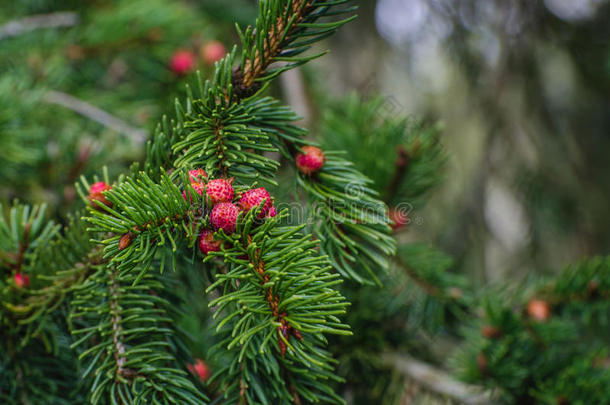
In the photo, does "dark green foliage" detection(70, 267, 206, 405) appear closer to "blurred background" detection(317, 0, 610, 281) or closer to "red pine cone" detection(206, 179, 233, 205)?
"red pine cone" detection(206, 179, 233, 205)

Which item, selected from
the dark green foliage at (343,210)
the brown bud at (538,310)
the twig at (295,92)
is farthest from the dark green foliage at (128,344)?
the twig at (295,92)

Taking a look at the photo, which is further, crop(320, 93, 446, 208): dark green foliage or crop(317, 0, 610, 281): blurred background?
crop(317, 0, 610, 281): blurred background

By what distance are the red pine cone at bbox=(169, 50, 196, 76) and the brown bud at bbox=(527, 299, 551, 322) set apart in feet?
2.81

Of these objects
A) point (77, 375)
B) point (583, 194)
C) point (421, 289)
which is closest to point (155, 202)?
A: point (77, 375)

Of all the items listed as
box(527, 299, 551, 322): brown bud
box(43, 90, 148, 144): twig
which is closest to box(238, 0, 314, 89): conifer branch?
box(43, 90, 148, 144): twig

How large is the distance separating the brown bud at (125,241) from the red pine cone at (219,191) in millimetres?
70

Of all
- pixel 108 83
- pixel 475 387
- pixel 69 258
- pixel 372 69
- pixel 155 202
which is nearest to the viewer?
pixel 155 202

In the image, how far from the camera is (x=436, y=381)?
0.69 metres

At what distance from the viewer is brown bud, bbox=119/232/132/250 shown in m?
0.32

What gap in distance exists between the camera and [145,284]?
419 millimetres

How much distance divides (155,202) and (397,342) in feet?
1.84

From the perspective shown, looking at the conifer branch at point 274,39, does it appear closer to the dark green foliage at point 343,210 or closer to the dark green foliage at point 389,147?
the dark green foliage at point 343,210

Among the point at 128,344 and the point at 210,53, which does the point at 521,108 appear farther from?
the point at 128,344

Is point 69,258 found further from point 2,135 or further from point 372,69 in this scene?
point 372,69
